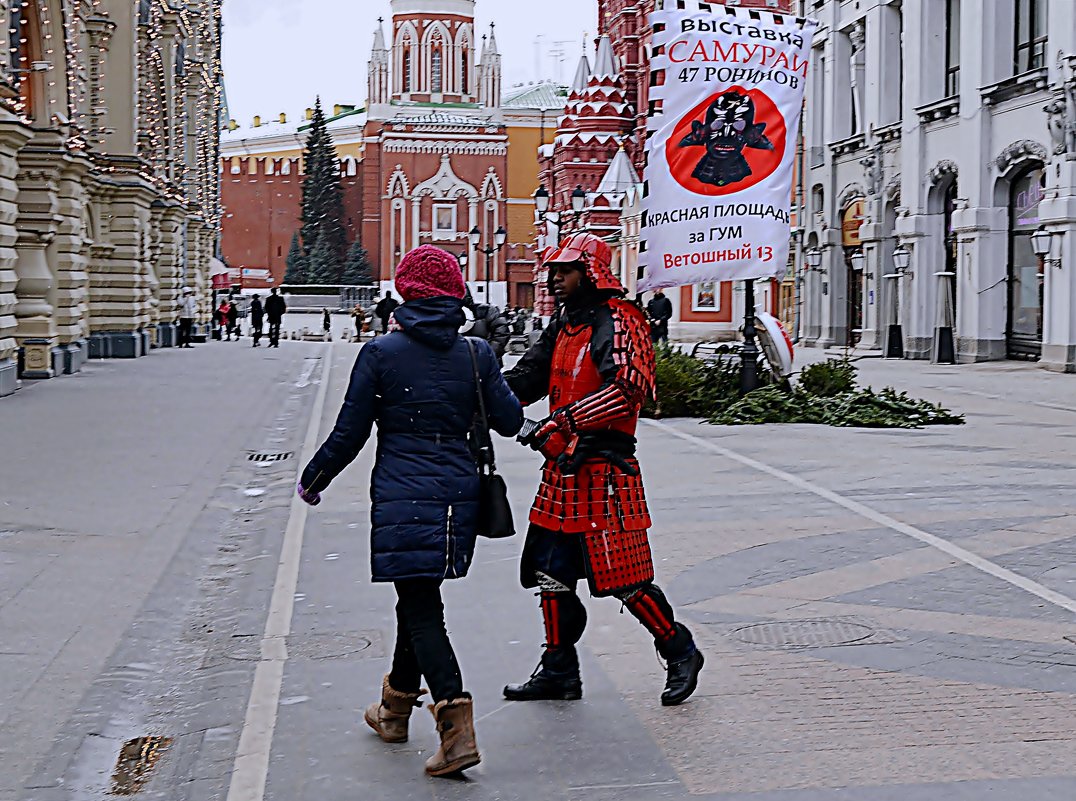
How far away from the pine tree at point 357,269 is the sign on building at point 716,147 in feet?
303

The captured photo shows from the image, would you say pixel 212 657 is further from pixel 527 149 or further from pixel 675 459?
pixel 527 149

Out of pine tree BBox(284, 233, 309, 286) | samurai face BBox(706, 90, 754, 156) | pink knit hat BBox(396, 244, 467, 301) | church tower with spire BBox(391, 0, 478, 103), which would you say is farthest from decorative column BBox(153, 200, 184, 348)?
church tower with spire BBox(391, 0, 478, 103)

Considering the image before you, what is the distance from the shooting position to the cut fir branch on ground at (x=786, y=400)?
1898cm

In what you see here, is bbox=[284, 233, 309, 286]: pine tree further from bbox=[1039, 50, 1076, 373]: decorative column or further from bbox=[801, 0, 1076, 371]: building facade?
bbox=[1039, 50, 1076, 373]: decorative column

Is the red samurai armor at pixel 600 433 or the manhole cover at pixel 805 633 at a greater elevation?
the red samurai armor at pixel 600 433

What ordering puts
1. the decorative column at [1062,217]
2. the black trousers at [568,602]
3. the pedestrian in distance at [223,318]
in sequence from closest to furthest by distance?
the black trousers at [568,602], the decorative column at [1062,217], the pedestrian in distance at [223,318]

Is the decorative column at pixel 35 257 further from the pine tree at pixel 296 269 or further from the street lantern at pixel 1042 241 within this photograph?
the pine tree at pixel 296 269

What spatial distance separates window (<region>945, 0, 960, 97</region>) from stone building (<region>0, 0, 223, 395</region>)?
69.7 feet

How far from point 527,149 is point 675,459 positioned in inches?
4185

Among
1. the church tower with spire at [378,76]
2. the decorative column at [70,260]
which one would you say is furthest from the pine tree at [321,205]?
the decorative column at [70,260]

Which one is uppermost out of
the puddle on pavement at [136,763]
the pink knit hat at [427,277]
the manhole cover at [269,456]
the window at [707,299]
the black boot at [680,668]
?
the window at [707,299]

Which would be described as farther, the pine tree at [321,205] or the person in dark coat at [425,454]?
the pine tree at [321,205]

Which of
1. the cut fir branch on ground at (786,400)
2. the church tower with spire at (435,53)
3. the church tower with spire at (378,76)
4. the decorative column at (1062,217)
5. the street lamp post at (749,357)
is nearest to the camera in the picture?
the cut fir branch on ground at (786,400)

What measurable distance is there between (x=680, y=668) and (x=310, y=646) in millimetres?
2185
